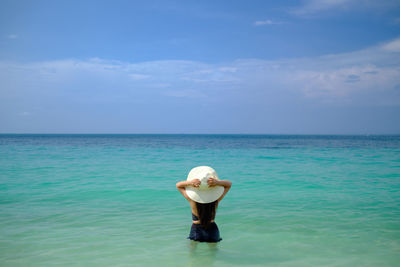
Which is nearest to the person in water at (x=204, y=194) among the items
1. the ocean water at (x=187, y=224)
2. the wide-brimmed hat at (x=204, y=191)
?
the wide-brimmed hat at (x=204, y=191)

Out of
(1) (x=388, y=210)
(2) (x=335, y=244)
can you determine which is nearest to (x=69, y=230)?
(2) (x=335, y=244)

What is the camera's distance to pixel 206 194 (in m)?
4.60

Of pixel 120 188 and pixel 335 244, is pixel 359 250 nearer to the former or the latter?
pixel 335 244

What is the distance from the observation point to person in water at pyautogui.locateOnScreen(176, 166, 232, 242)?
4520 mm

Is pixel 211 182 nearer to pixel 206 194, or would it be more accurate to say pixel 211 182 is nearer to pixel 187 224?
pixel 206 194

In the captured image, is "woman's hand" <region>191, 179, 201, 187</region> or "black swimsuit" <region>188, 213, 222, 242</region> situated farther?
"black swimsuit" <region>188, 213, 222, 242</region>

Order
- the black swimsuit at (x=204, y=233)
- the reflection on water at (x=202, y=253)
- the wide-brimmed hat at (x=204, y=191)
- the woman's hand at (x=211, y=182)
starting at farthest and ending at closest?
the black swimsuit at (x=204, y=233)
the reflection on water at (x=202, y=253)
the wide-brimmed hat at (x=204, y=191)
the woman's hand at (x=211, y=182)

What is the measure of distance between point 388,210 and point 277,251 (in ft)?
14.9

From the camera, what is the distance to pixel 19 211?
7.78 meters

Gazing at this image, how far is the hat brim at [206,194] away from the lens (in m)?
4.60

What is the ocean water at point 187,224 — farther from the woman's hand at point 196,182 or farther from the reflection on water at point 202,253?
the woman's hand at point 196,182

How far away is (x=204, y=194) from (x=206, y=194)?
0.10ft

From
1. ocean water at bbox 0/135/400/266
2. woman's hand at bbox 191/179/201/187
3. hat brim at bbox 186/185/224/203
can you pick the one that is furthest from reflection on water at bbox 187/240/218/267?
woman's hand at bbox 191/179/201/187

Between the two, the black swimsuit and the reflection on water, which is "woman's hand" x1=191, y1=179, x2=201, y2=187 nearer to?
the black swimsuit
